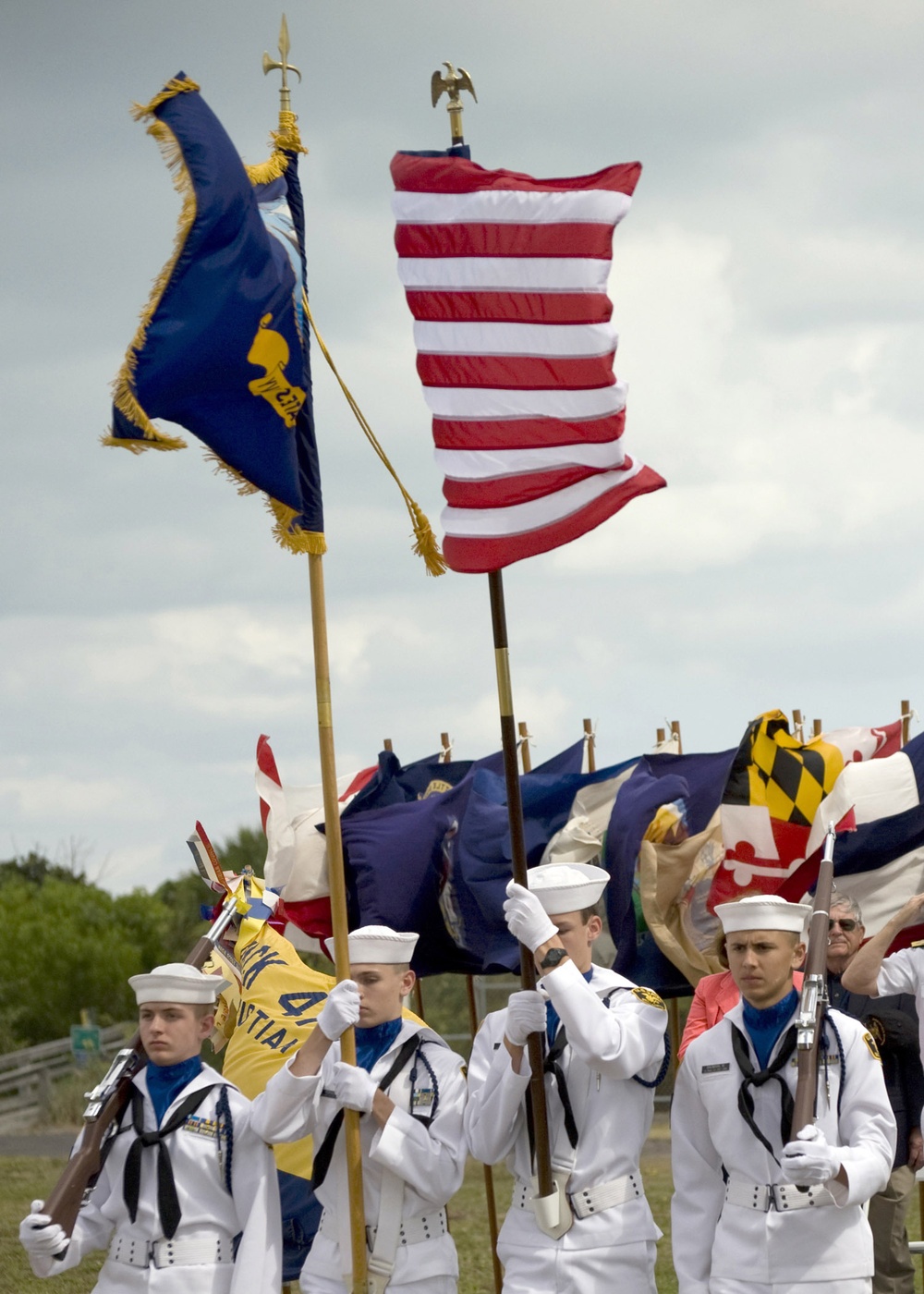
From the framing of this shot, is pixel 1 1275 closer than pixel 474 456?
No

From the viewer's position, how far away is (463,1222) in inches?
547

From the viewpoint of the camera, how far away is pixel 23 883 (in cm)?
3391

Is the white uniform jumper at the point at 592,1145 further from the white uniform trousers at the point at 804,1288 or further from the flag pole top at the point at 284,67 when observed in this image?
the flag pole top at the point at 284,67

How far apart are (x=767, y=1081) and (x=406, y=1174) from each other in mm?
1363

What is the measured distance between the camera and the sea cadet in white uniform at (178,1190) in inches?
232

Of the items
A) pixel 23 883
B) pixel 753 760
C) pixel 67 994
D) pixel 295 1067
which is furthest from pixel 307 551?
pixel 23 883

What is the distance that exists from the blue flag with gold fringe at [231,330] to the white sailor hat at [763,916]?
2.01 metres

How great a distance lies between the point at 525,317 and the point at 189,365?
1307 millimetres

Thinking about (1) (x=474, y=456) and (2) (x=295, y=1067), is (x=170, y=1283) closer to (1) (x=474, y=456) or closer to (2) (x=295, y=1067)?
(2) (x=295, y=1067)

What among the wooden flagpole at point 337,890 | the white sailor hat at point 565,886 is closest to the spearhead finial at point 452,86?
the wooden flagpole at point 337,890

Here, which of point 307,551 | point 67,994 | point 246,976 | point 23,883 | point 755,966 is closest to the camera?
point 755,966

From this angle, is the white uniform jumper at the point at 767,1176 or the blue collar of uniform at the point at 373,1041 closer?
the white uniform jumper at the point at 767,1176

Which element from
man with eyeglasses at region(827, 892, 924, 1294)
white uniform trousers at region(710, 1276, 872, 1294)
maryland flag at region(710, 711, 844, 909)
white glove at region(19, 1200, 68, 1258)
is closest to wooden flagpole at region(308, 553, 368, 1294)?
white glove at region(19, 1200, 68, 1258)

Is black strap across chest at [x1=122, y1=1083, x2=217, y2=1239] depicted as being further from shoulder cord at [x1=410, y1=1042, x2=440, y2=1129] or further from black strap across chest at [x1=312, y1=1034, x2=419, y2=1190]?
shoulder cord at [x1=410, y1=1042, x2=440, y2=1129]
